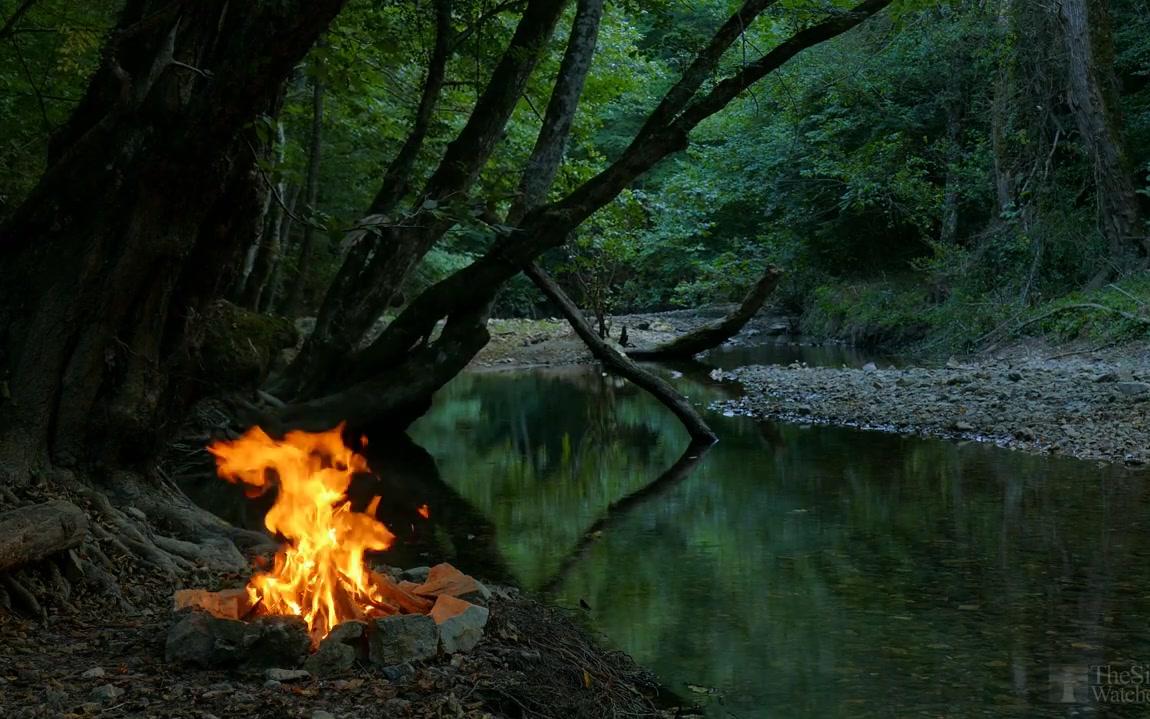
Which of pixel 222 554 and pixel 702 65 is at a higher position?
pixel 702 65

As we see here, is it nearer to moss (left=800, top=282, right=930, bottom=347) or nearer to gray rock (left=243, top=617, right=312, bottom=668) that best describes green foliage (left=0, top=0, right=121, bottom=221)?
gray rock (left=243, top=617, right=312, bottom=668)

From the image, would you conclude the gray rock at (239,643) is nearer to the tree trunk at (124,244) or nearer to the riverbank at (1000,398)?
the tree trunk at (124,244)

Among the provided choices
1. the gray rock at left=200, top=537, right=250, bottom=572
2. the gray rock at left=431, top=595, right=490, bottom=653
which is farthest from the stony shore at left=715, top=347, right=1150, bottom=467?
the gray rock at left=200, top=537, right=250, bottom=572

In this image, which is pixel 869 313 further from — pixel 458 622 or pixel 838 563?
pixel 458 622

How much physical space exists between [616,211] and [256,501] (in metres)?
9.69

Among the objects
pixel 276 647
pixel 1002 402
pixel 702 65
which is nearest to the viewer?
pixel 276 647

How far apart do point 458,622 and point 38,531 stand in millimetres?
2074

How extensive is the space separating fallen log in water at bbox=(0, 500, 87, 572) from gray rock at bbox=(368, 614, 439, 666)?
1759 millimetres

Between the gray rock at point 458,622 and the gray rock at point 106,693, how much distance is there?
1302 millimetres

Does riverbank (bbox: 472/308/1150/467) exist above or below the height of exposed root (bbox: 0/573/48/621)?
above

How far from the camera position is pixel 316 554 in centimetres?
539

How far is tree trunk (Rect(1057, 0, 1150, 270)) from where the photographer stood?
62.8ft

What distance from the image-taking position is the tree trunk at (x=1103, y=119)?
19141 mm

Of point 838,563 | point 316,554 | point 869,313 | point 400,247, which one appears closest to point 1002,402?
A: point 838,563
